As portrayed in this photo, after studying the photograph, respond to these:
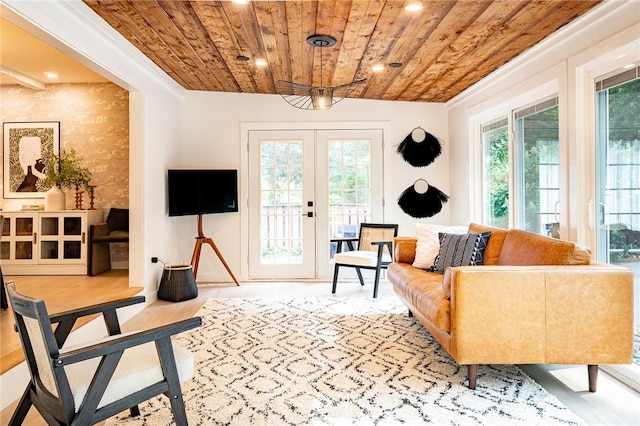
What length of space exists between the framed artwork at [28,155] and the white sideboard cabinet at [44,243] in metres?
0.59

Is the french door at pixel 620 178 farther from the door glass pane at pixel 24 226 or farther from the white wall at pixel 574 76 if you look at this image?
the door glass pane at pixel 24 226

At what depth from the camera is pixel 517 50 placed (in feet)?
11.5

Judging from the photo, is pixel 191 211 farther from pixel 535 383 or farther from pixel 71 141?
pixel 535 383

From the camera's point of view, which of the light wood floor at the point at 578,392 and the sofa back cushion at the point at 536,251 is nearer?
the light wood floor at the point at 578,392

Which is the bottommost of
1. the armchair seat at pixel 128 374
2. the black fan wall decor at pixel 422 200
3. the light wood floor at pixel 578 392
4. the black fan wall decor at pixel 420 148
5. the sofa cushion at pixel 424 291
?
the light wood floor at pixel 578 392

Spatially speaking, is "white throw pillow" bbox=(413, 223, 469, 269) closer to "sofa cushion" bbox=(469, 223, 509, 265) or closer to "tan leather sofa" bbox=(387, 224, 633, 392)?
"sofa cushion" bbox=(469, 223, 509, 265)

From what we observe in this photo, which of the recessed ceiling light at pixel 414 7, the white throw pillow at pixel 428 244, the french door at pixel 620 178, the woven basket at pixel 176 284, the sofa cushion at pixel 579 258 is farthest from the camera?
the woven basket at pixel 176 284

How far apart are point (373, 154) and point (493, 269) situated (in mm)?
3485

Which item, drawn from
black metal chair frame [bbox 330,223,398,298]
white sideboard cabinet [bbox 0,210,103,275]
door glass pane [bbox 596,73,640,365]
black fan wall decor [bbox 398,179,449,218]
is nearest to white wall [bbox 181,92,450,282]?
black fan wall decor [bbox 398,179,449,218]

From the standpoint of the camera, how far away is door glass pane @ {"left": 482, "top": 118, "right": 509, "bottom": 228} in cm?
429

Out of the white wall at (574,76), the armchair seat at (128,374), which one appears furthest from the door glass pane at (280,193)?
the armchair seat at (128,374)

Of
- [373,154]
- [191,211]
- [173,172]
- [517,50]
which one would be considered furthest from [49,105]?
[517,50]

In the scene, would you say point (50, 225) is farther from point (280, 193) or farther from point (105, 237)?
point (280, 193)

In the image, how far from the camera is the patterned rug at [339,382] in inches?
82.7
